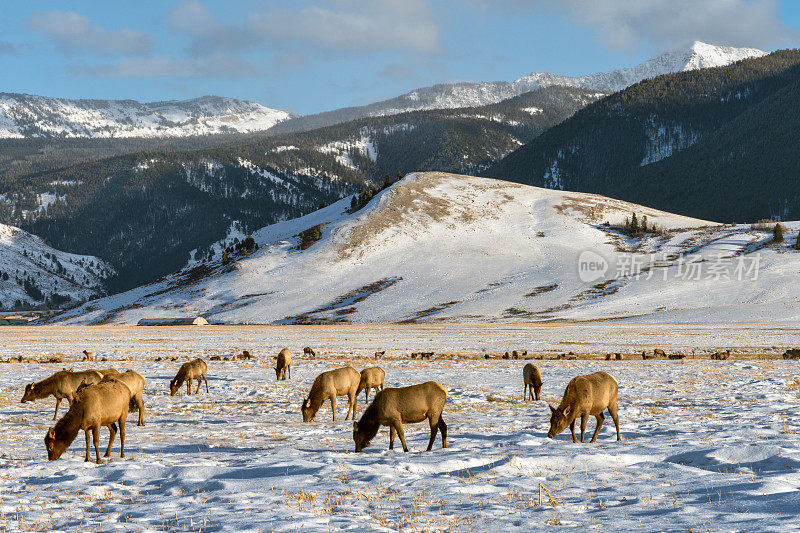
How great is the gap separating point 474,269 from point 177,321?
201 ft

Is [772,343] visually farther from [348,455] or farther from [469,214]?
[469,214]

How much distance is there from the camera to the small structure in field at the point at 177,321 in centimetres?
11162

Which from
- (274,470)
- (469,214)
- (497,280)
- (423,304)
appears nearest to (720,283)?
(497,280)

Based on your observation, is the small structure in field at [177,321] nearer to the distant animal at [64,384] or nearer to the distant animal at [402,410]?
the distant animal at [64,384]

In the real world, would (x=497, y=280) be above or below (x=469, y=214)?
below

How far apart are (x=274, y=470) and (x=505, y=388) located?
54.9ft

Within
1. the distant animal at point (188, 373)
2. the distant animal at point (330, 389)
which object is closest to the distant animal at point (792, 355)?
the distant animal at point (330, 389)

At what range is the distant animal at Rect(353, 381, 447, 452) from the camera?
Answer: 15.0 meters

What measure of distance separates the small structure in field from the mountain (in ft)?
18.2

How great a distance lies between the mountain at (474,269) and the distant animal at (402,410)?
258ft

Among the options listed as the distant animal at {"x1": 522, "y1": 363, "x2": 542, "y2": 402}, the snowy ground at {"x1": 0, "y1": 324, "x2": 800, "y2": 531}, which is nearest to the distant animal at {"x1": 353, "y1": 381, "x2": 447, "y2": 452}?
the snowy ground at {"x1": 0, "y1": 324, "x2": 800, "y2": 531}

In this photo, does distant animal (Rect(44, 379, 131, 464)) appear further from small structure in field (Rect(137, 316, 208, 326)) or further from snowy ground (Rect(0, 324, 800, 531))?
small structure in field (Rect(137, 316, 208, 326))

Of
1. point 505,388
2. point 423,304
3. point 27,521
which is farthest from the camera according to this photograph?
point 423,304

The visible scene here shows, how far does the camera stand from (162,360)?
42.9 meters
